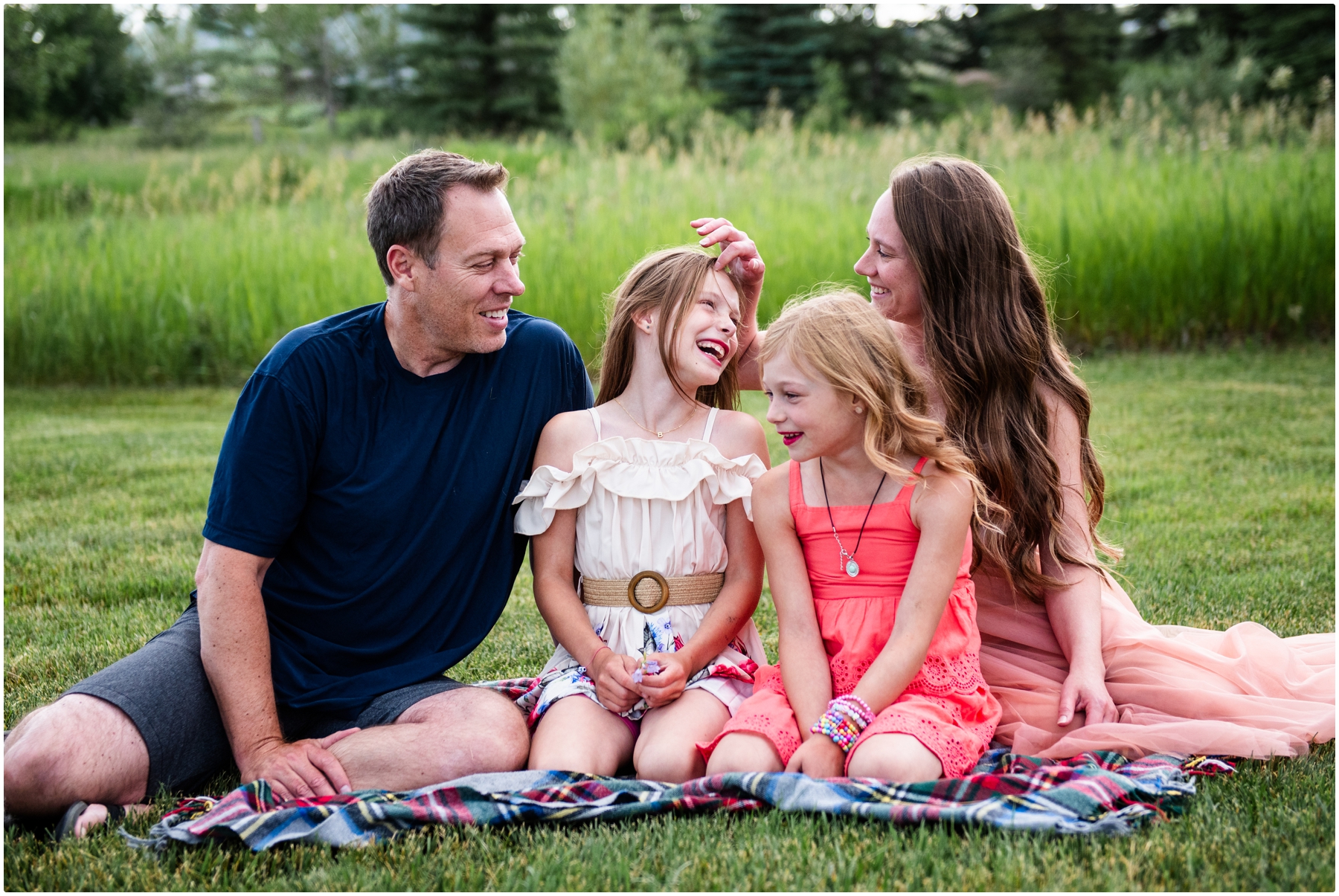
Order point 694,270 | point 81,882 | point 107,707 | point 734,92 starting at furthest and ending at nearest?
1. point 734,92
2. point 694,270
3. point 107,707
4. point 81,882

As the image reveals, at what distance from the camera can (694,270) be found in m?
3.04

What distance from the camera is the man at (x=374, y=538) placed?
272 cm

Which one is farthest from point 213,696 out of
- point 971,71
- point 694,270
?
point 971,71

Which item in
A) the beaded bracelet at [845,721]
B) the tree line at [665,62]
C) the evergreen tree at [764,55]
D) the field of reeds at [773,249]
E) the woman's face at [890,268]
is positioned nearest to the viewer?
the beaded bracelet at [845,721]

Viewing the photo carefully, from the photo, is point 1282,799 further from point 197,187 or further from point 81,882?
point 197,187

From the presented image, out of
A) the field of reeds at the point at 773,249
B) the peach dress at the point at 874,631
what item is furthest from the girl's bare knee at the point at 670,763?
the field of reeds at the point at 773,249

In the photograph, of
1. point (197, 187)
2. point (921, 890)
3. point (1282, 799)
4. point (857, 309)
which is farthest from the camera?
point (197, 187)

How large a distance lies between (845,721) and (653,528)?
28.6 inches

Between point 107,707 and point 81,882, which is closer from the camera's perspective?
point 81,882

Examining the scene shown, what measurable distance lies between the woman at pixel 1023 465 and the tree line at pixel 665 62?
53.1 ft

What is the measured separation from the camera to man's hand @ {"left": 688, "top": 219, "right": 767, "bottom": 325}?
3.04 metres

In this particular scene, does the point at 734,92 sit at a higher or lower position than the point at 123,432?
higher

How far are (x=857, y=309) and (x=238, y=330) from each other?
26.6 ft

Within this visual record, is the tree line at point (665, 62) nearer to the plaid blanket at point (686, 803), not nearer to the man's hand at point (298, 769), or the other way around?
the man's hand at point (298, 769)
